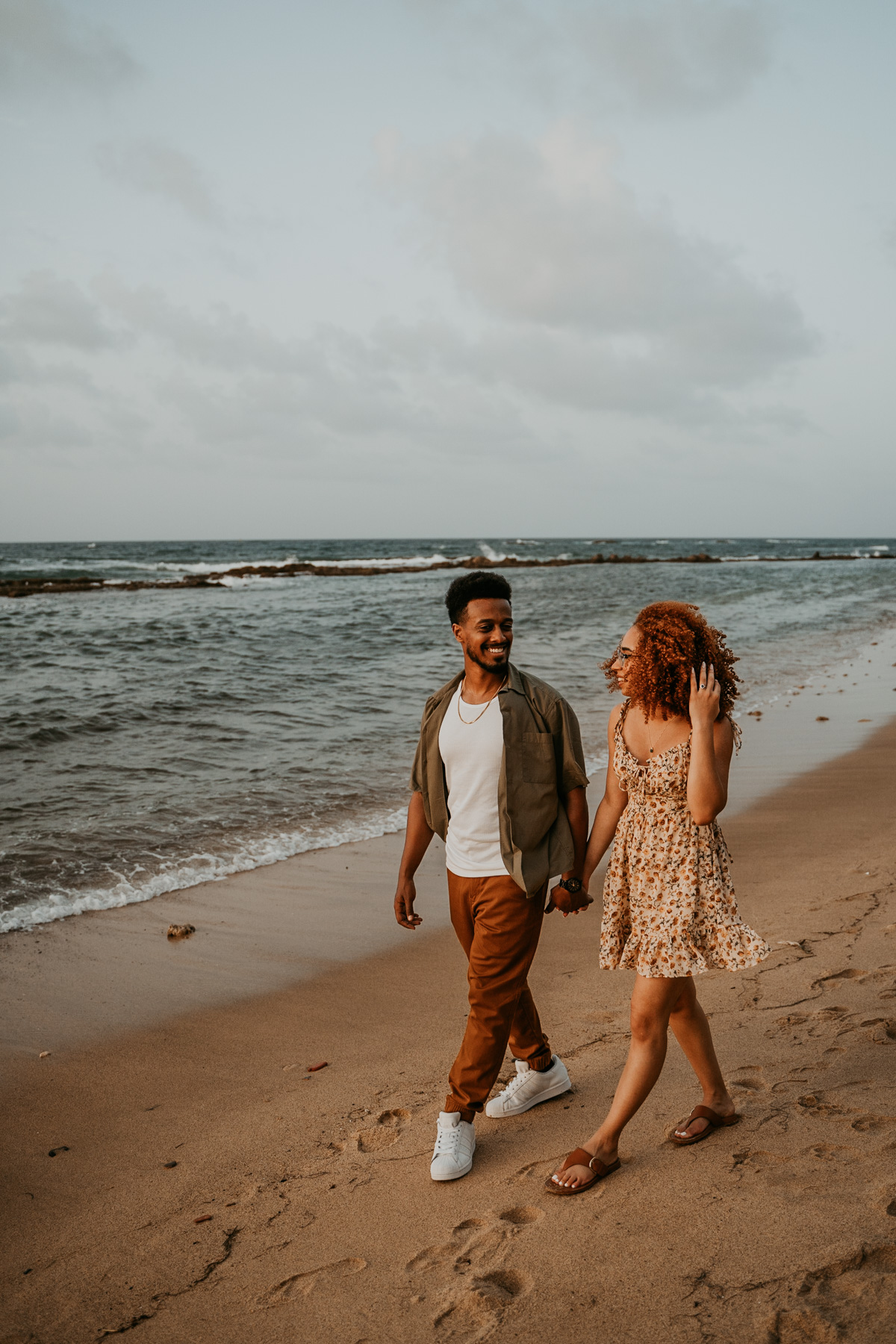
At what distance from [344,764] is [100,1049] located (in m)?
4.97

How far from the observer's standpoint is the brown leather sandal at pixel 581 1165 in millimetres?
2586

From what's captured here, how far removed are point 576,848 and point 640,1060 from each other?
681 mm

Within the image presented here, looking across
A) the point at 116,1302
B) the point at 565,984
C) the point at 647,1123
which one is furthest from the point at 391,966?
the point at 116,1302

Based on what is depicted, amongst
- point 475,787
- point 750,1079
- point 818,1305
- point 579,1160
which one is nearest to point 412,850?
point 475,787

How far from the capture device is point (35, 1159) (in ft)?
10.1

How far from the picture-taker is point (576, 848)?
297 centimetres

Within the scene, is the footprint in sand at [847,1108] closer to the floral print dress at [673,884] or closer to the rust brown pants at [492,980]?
the floral print dress at [673,884]

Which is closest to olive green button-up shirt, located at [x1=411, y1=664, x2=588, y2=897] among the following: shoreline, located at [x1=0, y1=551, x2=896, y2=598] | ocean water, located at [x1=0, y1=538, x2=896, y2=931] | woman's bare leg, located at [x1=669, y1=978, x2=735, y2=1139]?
woman's bare leg, located at [x1=669, y1=978, x2=735, y2=1139]

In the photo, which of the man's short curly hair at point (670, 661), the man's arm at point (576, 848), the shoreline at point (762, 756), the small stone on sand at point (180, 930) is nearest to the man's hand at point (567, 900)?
the man's arm at point (576, 848)

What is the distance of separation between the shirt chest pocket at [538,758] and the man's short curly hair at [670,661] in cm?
35

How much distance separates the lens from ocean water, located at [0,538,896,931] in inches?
254

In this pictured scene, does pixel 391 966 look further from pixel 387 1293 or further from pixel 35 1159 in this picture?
pixel 387 1293

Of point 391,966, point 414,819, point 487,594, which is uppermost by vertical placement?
point 487,594

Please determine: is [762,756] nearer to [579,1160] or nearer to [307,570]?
[579,1160]
